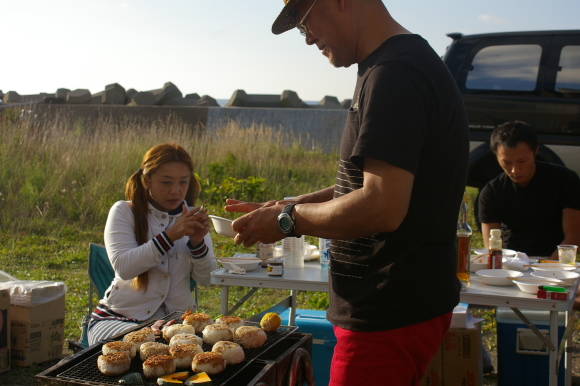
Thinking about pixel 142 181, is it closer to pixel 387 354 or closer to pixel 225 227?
pixel 225 227

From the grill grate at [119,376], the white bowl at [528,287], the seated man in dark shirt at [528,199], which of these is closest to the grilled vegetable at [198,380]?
the grill grate at [119,376]

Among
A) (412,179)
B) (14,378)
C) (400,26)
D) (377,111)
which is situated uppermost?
(400,26)

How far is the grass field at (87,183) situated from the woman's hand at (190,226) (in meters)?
2.03

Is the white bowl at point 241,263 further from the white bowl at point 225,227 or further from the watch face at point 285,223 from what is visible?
the watch face at point 285,223

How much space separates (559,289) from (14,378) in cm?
347

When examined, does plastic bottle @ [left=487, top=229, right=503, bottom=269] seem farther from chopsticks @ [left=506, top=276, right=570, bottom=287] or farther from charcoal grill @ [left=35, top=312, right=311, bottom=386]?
charcoal grill @ [left=35, top=312, right=311, bottom=386]

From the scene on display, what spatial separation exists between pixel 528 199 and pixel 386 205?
3128mm

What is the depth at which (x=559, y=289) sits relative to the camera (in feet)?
9.69

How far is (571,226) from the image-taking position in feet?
14.0

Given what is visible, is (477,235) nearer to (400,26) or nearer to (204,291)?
(204,291)

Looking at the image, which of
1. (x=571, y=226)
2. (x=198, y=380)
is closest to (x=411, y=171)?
(x=198, y=380)

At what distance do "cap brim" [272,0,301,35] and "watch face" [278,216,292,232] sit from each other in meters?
0.66

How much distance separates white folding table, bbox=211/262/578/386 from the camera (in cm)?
298

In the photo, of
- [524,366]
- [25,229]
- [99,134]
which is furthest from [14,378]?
[99,134]
